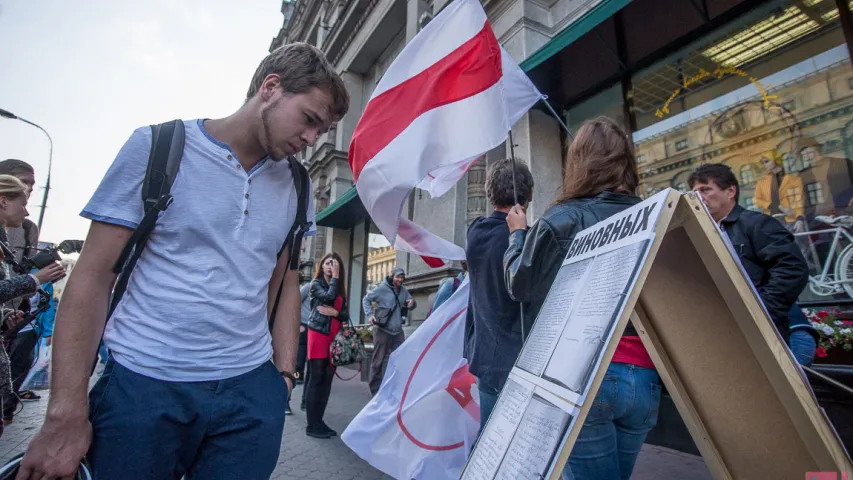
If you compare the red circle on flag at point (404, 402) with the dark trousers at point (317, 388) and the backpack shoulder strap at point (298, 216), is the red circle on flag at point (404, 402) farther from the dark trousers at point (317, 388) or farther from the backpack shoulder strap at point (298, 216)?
the dark trousers at point (317, 388)

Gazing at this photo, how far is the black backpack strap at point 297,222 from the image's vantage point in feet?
5.66

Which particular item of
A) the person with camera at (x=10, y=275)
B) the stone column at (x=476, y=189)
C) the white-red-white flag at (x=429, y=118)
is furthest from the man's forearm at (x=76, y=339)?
the stone column at (x=476, y=189)

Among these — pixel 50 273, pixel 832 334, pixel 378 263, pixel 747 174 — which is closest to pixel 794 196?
pixel 747 174

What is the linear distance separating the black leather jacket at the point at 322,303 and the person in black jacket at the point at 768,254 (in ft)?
12.1

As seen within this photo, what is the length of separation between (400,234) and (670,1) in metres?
4.55

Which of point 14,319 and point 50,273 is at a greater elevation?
point 50,273

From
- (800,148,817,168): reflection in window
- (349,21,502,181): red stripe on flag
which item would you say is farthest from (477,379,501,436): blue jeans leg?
(800,148,817,168): reflection in window

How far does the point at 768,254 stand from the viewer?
2551 mm

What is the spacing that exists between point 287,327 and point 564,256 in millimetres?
1125

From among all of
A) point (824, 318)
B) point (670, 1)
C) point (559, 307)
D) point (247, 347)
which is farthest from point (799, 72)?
point (247, 347)

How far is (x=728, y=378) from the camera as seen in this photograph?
1321 mm

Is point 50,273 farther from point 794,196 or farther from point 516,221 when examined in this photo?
point 794,196

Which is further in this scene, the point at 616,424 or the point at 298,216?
the point at 298,216

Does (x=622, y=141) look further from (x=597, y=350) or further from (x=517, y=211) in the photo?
(x=597, y=350)
